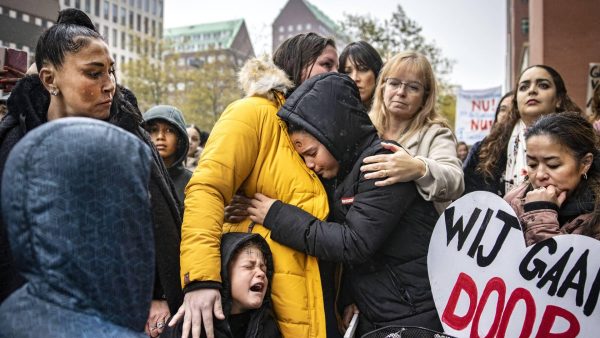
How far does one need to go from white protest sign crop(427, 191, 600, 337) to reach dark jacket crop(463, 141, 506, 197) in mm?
1549

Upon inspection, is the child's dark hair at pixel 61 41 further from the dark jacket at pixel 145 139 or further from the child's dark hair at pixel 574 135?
the child's dark hair at pixel 574 135

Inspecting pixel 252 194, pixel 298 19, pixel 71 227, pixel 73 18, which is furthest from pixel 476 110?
pixel 298 19

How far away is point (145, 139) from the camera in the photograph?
2.45 meters

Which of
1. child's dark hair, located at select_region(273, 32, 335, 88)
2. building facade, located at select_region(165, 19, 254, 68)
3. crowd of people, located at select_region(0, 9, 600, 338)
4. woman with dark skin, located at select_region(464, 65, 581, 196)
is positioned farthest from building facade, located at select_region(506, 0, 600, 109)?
building facade, located at select_region(165, 19, 254, 68)

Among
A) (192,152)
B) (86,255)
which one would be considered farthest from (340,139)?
(192,152)

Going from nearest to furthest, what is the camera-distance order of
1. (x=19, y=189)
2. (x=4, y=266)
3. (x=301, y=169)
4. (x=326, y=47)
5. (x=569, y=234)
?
(x=19, y=189) → (x=4, y=266) → (x=569, y=234) → (x=301, y=169) → (x=326, y=47)

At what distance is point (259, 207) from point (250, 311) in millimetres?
456

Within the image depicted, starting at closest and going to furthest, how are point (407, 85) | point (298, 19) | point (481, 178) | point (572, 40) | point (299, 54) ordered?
point (299, 54)
point (407, 85)
point (481, 178)
point (572, 40)
point (298, 19)

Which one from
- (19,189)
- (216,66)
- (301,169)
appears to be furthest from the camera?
(216,66)

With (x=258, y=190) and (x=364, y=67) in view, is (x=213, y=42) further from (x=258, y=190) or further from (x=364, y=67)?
(x=258, y=190)

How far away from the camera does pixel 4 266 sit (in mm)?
1812

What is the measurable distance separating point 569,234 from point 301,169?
1116 mm

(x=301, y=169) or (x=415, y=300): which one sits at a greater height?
(x=301, y=169)

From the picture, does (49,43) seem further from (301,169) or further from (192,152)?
(192,152)
